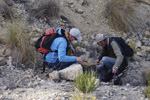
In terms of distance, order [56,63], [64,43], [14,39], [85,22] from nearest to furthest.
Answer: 1. [64,43]
2. [56,63]
3. [14,39]
4. [85,22]

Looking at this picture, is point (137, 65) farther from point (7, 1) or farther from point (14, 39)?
point (7, 1)

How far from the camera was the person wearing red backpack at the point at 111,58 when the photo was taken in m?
3.91

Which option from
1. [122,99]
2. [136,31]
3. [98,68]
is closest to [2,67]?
[98,68]

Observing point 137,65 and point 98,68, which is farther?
point 137,65

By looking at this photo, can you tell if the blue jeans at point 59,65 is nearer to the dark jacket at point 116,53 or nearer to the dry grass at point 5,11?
the dark jacket at point 116,53

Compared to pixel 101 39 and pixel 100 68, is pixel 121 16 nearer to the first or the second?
pixel 100 68

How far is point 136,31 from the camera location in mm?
7062

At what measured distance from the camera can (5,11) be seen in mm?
5688

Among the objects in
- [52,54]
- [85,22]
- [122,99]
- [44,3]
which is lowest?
[122,99]

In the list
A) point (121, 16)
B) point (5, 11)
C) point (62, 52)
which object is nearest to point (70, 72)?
point (62, 52)

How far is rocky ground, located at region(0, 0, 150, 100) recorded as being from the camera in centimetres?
311

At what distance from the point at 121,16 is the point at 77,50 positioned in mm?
2327

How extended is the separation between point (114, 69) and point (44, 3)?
11.2 feet

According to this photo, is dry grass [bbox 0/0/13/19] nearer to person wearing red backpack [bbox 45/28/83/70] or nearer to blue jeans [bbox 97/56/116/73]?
person wearing red backpack [bbox 45/28/83/70]
